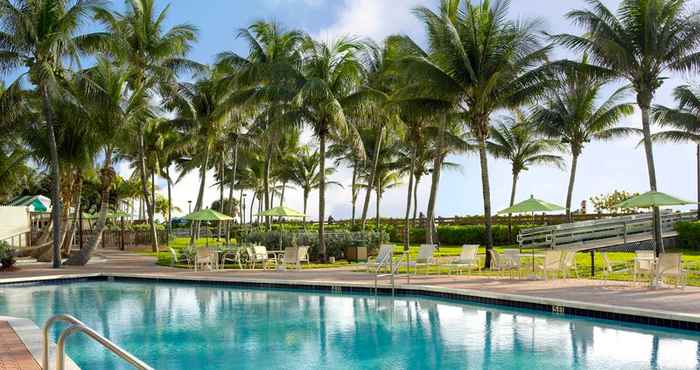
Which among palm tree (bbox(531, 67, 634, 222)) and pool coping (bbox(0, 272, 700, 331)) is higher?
→ palm tree (bbox(531, 67, 634, 222))

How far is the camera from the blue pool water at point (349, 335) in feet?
27.2

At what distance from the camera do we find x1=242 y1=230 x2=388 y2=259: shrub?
2373 cm

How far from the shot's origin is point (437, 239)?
117 feet

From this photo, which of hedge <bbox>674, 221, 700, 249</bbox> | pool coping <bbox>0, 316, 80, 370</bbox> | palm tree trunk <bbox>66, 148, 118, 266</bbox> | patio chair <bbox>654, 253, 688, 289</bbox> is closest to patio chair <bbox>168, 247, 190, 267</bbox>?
palm tree trunk <bbox>66, 148, 118, 266</bbox>

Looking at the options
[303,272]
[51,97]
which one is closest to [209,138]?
[51,97]

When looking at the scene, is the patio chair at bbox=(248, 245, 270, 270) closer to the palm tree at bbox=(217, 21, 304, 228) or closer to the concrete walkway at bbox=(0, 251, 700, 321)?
the concrete walkway at bbox=(0, 251, 700, 321)

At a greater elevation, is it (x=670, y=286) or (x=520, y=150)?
(x=520, y=150)

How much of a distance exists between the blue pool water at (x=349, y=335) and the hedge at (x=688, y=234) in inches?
664

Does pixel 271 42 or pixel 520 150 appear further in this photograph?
pixel 520 150

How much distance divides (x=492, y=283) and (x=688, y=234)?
49.0ft

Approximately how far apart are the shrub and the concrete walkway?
3.51 metres

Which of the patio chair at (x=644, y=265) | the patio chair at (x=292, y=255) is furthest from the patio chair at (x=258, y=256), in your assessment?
the patio chair at (x=644, y=265)

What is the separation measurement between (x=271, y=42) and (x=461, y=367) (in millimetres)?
20008

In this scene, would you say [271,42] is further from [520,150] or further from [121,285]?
[520,150]
